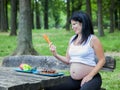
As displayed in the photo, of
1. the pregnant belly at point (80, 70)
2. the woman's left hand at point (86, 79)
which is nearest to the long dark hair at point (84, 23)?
the pregnant belly at point (80, 70)

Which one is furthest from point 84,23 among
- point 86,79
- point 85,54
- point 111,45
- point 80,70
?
point 111,45

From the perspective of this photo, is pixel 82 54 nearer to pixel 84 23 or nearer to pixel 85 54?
pixel 85 54

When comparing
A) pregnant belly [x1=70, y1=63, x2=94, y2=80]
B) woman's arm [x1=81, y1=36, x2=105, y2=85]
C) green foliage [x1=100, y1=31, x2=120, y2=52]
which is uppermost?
woman's arm [x1=81, y1=36, x2=105, y2=85]

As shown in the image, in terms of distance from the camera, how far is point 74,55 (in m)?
5.45

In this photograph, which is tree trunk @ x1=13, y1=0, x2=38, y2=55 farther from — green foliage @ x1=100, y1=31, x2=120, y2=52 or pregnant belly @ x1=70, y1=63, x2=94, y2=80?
pregnant belly @ x1=70, y1=63, x2=94, y2=80

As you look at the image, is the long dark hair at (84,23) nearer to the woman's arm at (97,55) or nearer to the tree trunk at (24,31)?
the woman's arm at (97,55)

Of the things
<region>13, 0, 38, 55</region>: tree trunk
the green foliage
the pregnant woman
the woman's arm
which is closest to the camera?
the woman's arm

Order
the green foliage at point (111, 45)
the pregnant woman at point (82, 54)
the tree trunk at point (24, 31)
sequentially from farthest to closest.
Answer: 1. the green foliage at point (111, 45)
2. the tree trunk at point (24, 31)
3. the pregnant woman at point (82, 54)

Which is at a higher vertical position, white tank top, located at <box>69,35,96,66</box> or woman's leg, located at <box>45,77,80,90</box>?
white tank top, located at <box>69,35,96,66</box>

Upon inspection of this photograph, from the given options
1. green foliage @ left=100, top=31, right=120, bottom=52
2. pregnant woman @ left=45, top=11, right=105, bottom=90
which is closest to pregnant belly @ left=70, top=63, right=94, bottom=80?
pregnant woman @ left=45, top=11, right=105, bottom=90

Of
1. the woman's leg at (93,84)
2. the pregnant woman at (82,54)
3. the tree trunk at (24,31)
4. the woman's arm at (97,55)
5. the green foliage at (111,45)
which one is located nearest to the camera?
the woman's leg at (93,84)

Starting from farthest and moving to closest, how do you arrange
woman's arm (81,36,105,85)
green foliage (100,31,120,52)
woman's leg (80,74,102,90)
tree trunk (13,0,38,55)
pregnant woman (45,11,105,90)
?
green foliage (100,31,120,52) < tree trunk (13,0,38,55) < pregnant woman (45,11,105,90) < woman's arm (81,36,105,85) < woman's leg (80,74,102,90)

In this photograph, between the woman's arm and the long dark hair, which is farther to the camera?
the long dark hair

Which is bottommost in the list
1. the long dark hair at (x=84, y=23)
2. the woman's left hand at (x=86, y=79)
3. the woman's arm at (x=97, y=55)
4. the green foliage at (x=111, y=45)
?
the green foliage at (x=111, y=45)
